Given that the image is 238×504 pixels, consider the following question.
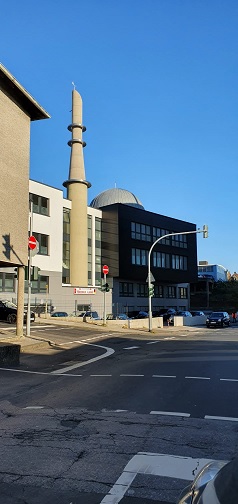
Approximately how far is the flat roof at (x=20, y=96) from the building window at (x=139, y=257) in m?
37.5

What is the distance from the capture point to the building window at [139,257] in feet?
191

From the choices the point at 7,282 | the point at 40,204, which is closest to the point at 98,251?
the point at 40,204

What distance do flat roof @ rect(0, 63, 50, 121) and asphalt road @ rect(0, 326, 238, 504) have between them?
13.1 metres

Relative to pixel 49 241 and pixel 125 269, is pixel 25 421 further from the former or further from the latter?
pixel 125 269

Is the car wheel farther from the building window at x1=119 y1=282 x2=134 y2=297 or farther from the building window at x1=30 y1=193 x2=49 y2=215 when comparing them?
the building window at x1=119 y1=282 x2=134 y2=297

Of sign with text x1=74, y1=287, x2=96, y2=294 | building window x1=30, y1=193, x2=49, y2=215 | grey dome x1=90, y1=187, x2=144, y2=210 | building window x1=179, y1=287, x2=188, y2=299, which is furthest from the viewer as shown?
building window x1=179, y1=287, x2=188, y2=299

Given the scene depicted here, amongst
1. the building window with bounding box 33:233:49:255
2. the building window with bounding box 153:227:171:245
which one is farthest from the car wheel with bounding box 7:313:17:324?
the building window with bounding box 153:227:171:245

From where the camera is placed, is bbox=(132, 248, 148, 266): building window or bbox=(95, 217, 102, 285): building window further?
bbox=(132, 248, 148, 266): building window

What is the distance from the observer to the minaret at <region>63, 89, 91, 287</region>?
5294 centimetres

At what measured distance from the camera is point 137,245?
5853 centimetres

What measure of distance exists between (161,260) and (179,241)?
5.82 metres

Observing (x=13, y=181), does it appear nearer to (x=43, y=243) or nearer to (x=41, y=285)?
(x=41, y=285)

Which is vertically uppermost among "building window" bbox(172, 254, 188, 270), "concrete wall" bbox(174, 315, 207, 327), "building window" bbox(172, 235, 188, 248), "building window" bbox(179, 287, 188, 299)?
"building window" bbox(172, 235, 188, 248)

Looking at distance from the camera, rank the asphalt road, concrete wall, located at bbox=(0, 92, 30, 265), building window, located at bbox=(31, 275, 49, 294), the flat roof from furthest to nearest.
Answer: building window, located at bbox=(31, 275, 49, 294) < the flat roof < concrete wall, located at bbox=(0, 92, 30, 265) < the asphalt road
